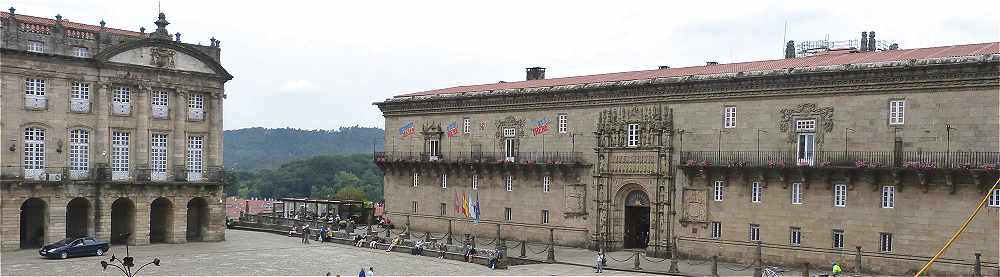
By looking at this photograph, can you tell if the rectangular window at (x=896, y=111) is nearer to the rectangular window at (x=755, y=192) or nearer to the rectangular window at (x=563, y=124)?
the rectangular window at (x=755, y=192)

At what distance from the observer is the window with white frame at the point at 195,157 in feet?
179

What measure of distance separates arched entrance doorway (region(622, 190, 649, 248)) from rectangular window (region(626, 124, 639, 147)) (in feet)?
8.32

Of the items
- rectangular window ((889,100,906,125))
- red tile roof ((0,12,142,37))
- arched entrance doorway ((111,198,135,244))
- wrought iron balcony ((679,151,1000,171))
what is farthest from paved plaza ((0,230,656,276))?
rectangular window ((889,100,906,125))

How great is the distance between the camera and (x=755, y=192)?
4578cm

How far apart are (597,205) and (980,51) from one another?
20420 millimetres

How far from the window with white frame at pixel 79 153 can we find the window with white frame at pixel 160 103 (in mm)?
3904

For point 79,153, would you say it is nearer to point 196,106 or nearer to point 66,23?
point 196,106

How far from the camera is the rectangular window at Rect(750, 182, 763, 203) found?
4562cm

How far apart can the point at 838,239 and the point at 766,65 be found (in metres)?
9.87

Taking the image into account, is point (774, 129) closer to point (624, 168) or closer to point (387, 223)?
point (624, 168)

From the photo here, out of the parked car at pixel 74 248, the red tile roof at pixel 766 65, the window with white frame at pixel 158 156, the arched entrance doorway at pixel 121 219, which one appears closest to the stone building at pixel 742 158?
the red tile roof at pixel 766 65

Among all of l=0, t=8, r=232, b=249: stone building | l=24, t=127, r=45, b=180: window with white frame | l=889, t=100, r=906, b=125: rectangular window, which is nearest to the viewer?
l=889, t=100, r=906, b=125: rectangular window

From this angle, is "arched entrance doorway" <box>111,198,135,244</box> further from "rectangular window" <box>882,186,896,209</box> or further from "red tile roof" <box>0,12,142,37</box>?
"rectangular window" <box>882,186,896,209</box>

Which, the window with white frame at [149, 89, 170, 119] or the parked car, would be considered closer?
the parked car
